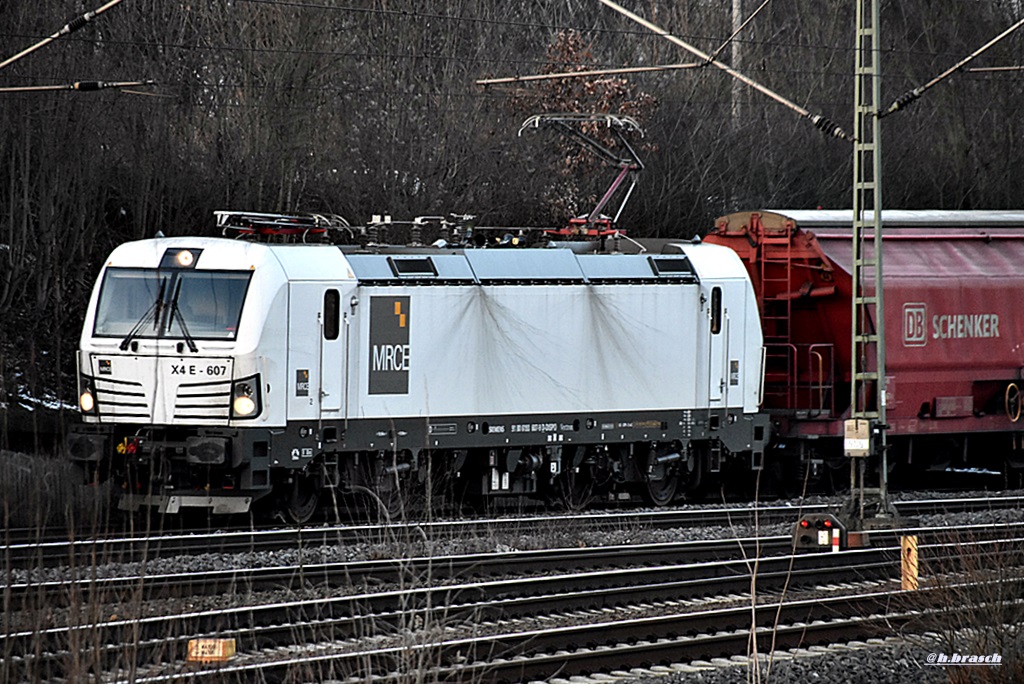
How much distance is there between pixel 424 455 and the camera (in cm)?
1880

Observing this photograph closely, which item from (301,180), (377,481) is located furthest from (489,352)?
(301,180)

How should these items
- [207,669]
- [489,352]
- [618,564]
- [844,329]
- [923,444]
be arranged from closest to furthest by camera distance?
[207,669]
[618,564]
[489,352]
[844,329]
[923,444]

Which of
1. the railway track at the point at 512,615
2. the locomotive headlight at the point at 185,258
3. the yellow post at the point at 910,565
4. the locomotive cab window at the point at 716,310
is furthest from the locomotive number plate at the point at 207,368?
the yellow post at the point at 910,565

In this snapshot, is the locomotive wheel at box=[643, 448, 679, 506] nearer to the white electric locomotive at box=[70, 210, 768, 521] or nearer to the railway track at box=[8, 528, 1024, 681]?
the white electric locomotive at box=[70, 210, 768, 521]

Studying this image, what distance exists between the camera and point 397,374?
59.5 ft

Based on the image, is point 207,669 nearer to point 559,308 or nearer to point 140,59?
point 559,308

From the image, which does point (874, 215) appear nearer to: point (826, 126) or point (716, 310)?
point (826, 126)

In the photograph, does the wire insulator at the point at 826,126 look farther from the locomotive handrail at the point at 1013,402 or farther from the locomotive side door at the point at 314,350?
the locomotive handrail at the point at 1013,402

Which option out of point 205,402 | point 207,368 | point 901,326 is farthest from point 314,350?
point 901,326

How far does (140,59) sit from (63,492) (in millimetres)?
12395

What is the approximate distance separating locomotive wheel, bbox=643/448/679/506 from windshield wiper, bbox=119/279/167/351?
6.89 metres

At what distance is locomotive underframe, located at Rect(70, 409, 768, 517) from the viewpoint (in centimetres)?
1684

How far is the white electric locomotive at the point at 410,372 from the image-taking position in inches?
667

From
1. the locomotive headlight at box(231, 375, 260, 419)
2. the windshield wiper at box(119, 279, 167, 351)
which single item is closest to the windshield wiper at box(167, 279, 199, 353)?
the windshield wiper at box(119, 279, 167, 351)
